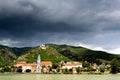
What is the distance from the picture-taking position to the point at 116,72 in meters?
171

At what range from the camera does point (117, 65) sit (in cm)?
17288

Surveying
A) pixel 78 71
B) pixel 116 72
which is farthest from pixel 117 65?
pixel 78 71

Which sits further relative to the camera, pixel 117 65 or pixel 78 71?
pixel 78 71

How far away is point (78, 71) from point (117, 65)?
1273 inches

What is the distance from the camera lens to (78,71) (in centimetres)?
19662

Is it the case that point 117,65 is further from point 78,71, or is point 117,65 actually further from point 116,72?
point 78,71

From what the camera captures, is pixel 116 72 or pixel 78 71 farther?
pixel 78 71

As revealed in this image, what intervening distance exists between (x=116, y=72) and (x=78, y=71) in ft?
108

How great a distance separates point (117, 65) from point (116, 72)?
14.9ft
